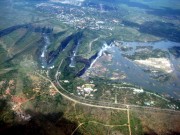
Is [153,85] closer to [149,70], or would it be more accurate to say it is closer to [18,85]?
[149,70]

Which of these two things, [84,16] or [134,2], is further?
[134,2]

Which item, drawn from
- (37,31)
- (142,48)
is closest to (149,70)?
(142,48)

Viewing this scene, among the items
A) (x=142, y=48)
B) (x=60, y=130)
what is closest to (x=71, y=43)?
(x=142, y=48)

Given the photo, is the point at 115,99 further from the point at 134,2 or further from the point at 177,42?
the point at 134,2

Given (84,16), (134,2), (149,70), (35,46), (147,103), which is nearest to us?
(147,103)

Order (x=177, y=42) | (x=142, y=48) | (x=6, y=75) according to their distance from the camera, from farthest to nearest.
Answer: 1. (x=177, y=42)
2. (x=142, y=48)
3. (x=6, y=75)

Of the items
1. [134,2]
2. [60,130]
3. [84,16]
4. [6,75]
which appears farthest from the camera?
[134,2]

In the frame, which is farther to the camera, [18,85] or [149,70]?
[149,70]

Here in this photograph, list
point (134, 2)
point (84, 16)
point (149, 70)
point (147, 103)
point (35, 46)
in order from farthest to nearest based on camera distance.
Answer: point (134, 2)
point (84, 16)
point (35, 46)
point (149, 70)
point (147, 103)
